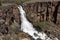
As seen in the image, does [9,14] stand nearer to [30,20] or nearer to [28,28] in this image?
[28,28]

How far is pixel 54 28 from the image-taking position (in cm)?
3388

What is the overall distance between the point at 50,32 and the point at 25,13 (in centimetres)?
409

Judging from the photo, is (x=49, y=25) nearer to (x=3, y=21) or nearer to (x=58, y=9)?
(x=58, y=9)

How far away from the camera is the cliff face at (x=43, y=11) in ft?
114

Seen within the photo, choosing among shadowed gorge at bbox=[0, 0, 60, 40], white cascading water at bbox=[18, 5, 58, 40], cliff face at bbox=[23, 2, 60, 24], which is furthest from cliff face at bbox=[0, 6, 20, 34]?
cliff face at bbox=[23, 2, 60, 24]

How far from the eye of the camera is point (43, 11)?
3566cm

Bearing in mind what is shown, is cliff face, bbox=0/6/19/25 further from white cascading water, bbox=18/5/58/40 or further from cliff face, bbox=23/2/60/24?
cliff face, bbox=23/2/60/24

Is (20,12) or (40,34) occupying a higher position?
(20,12)

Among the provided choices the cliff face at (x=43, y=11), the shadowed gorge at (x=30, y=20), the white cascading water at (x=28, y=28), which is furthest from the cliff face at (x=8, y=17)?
the cliff face at (x=43, y=11)

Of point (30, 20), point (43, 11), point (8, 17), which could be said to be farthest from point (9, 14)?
point (43, 11)

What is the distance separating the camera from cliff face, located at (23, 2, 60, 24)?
34.7m

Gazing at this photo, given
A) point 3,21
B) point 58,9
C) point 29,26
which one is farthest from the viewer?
point 58,9

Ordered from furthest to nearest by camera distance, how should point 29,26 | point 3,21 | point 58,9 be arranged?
1. point 58,9
2. point 29,26
3. point 3,21

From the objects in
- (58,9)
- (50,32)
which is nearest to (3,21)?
(50,32)
